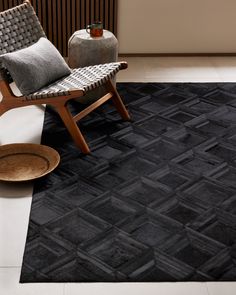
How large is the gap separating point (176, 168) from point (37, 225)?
3.14 feet

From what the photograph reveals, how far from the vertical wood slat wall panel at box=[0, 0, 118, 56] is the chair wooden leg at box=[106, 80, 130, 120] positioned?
4.12 feet

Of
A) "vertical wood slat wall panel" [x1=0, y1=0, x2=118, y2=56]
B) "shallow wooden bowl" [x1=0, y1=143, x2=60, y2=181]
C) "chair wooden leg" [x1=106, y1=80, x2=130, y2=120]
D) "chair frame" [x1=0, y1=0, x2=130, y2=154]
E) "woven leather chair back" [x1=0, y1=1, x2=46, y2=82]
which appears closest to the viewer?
"shallow wooden bowl" [x1=0, y1=143, x2=60, y2=181]

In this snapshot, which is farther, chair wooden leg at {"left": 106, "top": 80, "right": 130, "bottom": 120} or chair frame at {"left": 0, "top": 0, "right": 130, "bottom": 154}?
chair wooden leg at {"left": 106, "top": 80, "right": 130, "bottom": 120}

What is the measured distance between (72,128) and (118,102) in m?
0.53

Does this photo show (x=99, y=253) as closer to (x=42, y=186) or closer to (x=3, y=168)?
(x=42, y=186)

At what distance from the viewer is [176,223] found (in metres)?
3.34

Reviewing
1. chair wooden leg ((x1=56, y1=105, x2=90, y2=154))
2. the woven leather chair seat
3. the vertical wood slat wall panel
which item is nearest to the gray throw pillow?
the woven leather chair seat

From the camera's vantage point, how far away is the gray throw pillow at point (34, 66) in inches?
158

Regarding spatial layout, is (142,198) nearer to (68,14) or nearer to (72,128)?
(72,128)

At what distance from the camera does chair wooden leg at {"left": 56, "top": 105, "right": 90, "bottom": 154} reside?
396cm

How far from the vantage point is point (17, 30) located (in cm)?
431

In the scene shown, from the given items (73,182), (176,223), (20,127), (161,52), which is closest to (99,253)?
(176,223)

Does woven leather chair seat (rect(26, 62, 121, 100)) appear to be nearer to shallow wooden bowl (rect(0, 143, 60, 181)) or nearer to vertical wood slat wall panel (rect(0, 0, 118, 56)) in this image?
shallow wooden bowl (rect(0, 143, 60, 181))

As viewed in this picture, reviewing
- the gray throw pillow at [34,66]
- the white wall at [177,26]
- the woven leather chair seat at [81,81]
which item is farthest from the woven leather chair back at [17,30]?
the white wall at [177,26]
